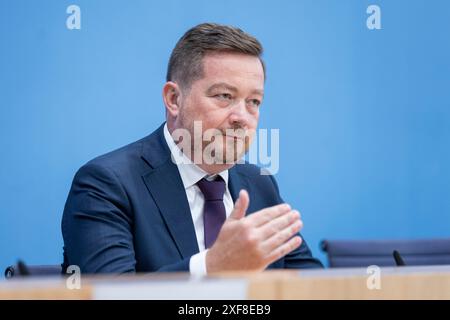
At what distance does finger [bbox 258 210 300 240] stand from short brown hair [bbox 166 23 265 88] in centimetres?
57

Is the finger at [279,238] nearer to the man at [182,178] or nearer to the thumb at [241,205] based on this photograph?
the thumb at [241,205]

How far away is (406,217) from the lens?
2.72 metres

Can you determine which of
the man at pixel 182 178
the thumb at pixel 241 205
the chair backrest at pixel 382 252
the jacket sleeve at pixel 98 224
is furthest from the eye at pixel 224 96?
the chair backrest at pixel 382 252

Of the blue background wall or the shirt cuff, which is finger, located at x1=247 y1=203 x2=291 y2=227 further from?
the blue background wall

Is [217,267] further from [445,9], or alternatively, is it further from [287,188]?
[445,9]

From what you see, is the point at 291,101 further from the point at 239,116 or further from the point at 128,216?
the point at 128,216

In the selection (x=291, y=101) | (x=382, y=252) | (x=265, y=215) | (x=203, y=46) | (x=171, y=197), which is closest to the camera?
(x=265, y=215)

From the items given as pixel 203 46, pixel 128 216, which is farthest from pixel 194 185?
pixel 203 46

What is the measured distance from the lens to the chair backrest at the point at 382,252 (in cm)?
183

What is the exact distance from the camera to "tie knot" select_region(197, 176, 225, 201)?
1378mm

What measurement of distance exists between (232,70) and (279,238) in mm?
551

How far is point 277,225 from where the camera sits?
0.95 metres

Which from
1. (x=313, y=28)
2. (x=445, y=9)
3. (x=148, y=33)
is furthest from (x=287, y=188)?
(x=445, y=9)

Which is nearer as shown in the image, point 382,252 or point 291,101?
point 382,252
